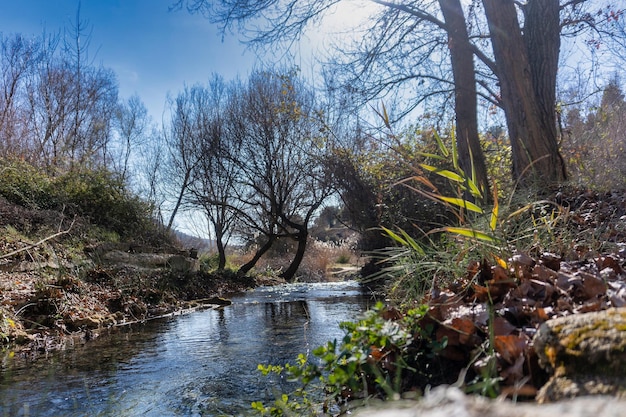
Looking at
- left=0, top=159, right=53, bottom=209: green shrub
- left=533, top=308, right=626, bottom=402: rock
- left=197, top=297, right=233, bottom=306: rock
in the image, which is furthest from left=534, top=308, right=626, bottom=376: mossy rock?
left=0, top=159, right=53, bottom=209: green shrub

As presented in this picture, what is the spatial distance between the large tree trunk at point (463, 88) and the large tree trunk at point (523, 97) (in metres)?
0.72

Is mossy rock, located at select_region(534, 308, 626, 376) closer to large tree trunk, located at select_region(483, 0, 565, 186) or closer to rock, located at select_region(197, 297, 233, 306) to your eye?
large tree trunk, located at select_region(483, 0, 565, 186)

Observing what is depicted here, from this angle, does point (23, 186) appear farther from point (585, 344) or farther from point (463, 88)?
point (585, 344)

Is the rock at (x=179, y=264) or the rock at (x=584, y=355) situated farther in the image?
the rock at (x=179, y=264)

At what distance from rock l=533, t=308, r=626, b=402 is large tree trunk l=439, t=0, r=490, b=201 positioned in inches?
200

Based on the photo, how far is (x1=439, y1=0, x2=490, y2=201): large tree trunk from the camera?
597 cm

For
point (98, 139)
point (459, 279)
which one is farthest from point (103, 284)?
point (98, 139)

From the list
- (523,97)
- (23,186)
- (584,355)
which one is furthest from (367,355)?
(23,186)

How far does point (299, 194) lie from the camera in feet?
47.2

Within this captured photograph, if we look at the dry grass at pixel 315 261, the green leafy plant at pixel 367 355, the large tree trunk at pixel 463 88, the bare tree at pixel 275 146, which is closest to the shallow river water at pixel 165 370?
the green leafy plant at pixel 367 355

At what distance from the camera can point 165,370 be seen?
3322mm

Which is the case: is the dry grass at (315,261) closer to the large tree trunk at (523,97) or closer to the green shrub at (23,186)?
the green shrub at (23,186)

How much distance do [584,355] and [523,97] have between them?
4944 millimetres

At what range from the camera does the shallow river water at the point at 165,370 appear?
2.54 m
